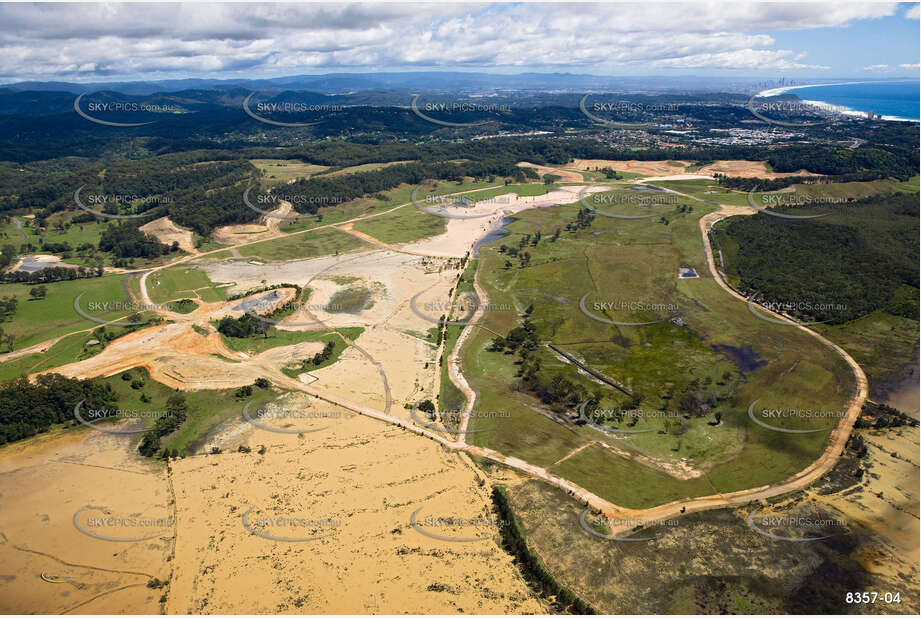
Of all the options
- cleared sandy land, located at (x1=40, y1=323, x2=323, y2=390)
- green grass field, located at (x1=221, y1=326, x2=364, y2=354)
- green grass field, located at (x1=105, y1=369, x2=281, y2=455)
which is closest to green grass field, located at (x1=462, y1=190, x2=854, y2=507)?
green grass field, located at (x1=221, y1=326, x2=364, y2=354)

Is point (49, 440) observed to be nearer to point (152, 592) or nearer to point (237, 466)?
point (237, 466)

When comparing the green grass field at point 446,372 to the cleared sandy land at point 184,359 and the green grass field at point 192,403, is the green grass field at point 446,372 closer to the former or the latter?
the cleared sandy land at point 184,359

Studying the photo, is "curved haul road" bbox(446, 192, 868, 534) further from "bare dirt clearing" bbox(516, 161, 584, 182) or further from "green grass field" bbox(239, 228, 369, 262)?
"bare dirt clearing" bbox(516, 161, 584, 182)

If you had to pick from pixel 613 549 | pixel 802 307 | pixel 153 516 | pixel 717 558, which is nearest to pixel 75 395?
pixel 153 516

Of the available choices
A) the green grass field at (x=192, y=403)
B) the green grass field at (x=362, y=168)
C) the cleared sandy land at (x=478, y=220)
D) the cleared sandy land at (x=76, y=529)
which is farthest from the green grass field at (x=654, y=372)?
the green grass field at (x=362, y=168)

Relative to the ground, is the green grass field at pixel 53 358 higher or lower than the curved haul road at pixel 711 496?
lower

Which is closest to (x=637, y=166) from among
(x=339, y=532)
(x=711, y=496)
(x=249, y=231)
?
(x=249, y=231)

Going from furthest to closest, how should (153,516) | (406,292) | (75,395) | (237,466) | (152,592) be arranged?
(406,292) < (75,395) < (237,466) < (153,516) < (152,592)
